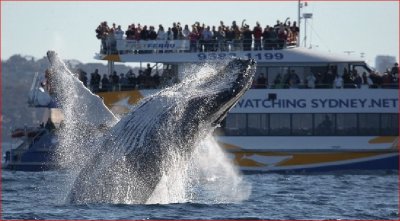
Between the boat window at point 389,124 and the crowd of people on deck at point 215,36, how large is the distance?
3838 mm

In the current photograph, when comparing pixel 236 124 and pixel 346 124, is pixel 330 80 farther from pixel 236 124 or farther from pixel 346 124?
pixel 236 124

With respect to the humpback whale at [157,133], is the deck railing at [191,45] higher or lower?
higher

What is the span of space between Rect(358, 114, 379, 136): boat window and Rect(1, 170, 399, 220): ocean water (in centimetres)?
439

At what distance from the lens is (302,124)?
1388 inches

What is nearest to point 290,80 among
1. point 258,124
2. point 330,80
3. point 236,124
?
point 330,80

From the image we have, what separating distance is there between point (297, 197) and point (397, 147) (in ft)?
42.0

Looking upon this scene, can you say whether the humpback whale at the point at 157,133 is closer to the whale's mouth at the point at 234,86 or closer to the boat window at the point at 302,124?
the whale's mouth at the point at 234,86

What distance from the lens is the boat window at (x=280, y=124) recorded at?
35156mm

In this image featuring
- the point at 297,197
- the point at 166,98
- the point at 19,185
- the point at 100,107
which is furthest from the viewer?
the point at 19,185

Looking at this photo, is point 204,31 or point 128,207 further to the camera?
point 204,31

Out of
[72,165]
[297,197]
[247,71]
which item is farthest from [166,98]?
[297,197]

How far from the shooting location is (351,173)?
34.5 m

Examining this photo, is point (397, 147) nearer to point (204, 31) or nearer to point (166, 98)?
point (204, 31)

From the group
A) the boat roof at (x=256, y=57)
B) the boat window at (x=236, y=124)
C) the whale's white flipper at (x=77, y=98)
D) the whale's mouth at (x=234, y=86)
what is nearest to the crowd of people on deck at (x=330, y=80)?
the boat roof at (x=256, y=57)
